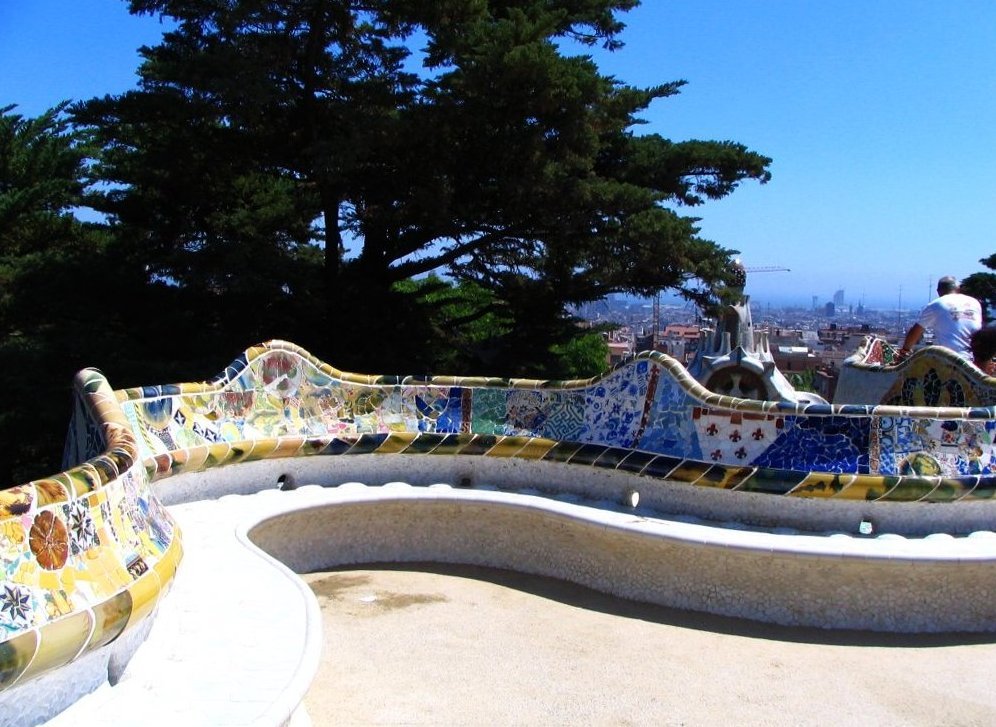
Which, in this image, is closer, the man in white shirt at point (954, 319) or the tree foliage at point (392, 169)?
the man in white shirt at point (954, 319)

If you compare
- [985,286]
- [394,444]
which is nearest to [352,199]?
[394,444]

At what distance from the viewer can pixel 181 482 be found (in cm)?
513

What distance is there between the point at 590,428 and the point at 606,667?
199 centimetres

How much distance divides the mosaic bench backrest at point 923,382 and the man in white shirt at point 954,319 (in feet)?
0.87

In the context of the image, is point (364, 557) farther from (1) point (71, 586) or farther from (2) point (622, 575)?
(1) point (71, 586)

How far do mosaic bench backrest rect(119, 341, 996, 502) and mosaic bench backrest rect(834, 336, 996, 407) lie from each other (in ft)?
5.61

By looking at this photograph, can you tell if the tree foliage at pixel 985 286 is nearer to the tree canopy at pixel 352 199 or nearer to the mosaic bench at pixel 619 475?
the tree canopy at pixel 352 199

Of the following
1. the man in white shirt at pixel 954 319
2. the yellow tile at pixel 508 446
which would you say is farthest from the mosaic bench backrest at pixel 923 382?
the yellow tile at pixel 508 446

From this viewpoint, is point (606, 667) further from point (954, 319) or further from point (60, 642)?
point (954, 319)

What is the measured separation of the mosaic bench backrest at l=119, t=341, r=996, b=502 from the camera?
500 centimetres

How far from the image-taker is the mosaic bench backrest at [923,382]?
258 inches

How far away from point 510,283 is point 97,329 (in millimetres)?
5012

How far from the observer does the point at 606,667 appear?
164 inches

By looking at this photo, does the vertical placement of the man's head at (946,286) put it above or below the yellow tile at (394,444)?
above
